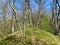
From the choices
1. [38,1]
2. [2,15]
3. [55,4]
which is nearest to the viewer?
[55,4]

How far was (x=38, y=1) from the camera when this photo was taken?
31.3 m

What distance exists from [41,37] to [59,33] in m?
6.56

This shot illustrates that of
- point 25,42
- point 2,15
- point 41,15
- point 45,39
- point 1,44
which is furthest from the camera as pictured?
point 2,15

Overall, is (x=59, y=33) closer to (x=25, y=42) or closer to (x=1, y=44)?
(x=25, y=42)

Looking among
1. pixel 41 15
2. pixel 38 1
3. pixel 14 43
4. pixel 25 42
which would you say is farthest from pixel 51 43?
pixel 41 15

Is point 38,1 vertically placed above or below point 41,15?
above

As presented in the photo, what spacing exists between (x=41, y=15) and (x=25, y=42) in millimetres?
17954

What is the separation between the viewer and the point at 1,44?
1514cm

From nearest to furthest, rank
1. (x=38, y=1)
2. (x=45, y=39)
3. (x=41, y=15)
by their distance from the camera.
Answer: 1. (x=45, y=39)
2. (x=38, y=1)
3. (x=41, y=15)

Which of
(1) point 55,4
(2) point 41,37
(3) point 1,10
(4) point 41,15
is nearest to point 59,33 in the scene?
(1) point 55,4

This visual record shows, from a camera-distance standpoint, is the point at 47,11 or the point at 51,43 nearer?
the point at 51,43

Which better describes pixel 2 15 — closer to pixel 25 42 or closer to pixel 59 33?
pixel 59 33

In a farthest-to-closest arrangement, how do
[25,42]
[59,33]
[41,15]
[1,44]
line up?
[41,15], [59,33], [25,42], [1,44]

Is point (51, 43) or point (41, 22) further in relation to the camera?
point (41, 22)
